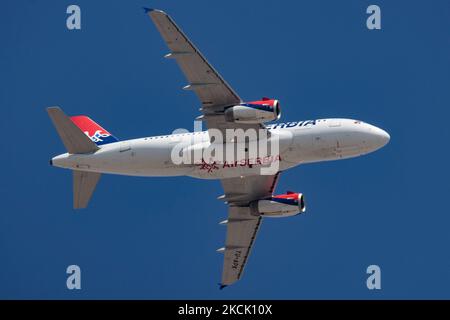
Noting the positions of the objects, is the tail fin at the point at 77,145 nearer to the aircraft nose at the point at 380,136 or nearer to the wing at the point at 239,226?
the wing at the point at 239,226

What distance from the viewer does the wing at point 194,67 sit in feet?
189

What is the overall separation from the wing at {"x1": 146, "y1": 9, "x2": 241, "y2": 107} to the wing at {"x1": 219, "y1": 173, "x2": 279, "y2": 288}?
1002 centimetres

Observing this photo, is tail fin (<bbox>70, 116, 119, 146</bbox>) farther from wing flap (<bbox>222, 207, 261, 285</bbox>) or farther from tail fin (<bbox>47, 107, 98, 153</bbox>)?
wing flap (<bbox>222, 207, 261, 285</bbox>)

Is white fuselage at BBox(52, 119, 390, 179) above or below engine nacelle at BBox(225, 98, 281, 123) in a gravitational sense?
below

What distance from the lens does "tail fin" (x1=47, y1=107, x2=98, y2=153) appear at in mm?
62938

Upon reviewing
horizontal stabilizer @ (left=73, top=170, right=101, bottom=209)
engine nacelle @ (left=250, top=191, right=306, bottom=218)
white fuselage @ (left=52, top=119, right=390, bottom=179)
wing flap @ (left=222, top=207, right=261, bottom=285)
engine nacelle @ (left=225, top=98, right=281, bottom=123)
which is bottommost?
wing flap @ (left=222, top=207, right=261, bottom=285)

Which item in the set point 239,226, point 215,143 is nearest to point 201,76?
point 215,143

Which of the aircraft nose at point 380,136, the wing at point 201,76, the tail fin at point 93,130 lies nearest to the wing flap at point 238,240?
the wing at point 201,76

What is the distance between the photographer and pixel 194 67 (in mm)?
59969

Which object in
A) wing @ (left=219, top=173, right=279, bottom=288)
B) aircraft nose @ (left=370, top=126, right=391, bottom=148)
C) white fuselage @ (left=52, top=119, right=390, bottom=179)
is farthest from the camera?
wing @ (left=219, top=173, right=279, bottom=288)

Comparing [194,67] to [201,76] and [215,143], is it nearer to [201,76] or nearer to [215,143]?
[201,76]

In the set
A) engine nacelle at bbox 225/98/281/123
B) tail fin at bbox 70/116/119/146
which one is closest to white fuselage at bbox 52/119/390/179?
tail fin at bbox 70/116/119/146

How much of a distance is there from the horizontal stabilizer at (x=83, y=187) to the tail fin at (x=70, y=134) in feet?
8.83

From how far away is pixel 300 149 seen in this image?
61.6 meters
